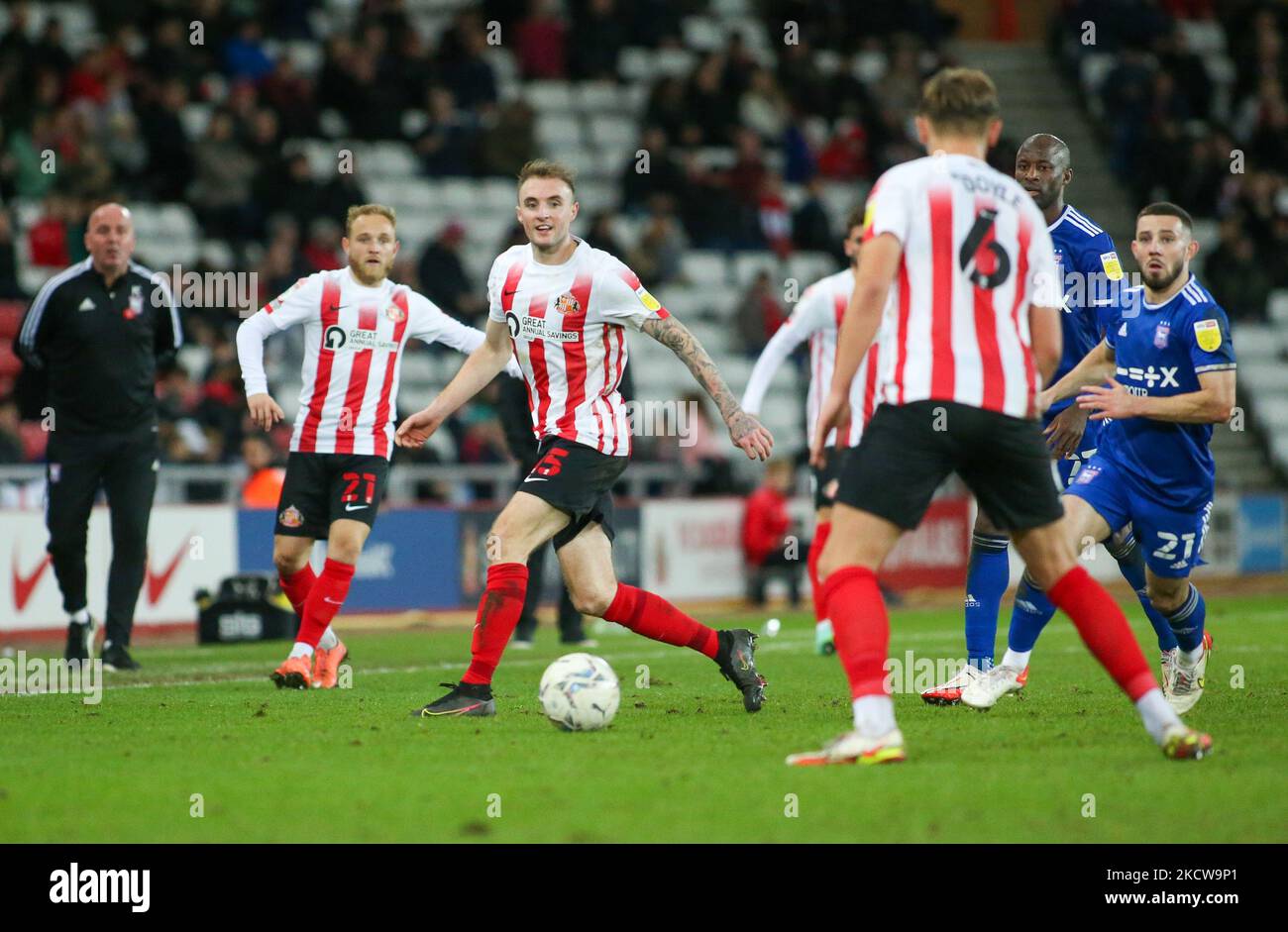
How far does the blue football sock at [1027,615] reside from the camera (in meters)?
8.28

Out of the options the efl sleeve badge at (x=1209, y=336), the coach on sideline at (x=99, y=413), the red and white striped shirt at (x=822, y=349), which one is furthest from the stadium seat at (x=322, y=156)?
the efl sleeve badge at (x=1209, y=336)

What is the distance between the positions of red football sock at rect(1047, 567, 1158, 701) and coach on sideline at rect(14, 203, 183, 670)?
686 centimetres

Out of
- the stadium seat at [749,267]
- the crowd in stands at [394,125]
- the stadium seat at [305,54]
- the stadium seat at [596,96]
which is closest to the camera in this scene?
the crowd in stands at [394,125]

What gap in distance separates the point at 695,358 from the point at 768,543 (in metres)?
10.3

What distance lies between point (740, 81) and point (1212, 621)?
36.7 ft

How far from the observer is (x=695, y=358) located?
7.57 metres

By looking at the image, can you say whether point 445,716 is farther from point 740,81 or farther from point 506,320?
point 740,81

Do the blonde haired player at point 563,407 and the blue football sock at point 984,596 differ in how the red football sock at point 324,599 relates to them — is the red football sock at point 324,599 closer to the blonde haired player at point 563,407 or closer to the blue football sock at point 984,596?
the blonde haired player at point 563,407

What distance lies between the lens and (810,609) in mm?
17625

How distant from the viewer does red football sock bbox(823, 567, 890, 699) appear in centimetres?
580

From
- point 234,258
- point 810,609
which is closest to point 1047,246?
point 810,609

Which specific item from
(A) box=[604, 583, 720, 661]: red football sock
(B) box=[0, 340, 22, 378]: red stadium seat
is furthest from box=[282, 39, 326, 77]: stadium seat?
(A) box=[604, 583, 720, 661]: red football sock

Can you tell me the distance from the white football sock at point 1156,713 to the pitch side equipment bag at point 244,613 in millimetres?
8872

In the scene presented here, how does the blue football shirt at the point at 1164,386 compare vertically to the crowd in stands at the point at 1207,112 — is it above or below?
below
